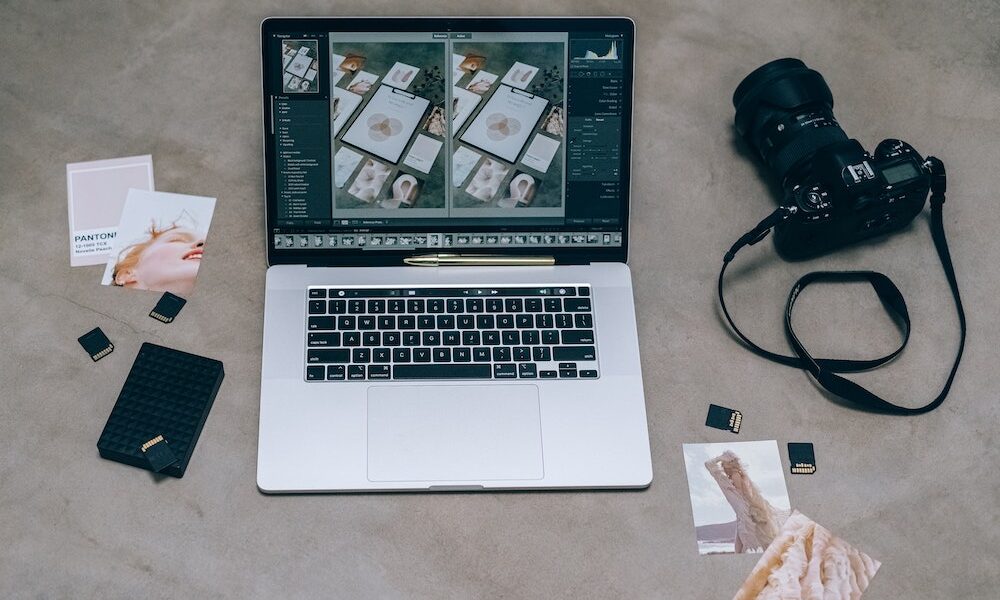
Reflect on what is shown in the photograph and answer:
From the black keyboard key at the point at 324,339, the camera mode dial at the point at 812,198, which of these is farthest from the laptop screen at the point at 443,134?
the camera mode dial at the point at 812,198

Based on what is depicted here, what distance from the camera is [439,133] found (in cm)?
122

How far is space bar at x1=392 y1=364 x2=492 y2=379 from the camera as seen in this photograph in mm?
1180

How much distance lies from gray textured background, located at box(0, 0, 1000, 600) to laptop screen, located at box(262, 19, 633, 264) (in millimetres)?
154

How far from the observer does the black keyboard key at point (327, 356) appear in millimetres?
1186

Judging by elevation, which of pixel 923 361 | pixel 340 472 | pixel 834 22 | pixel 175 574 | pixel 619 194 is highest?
pixel 834 22

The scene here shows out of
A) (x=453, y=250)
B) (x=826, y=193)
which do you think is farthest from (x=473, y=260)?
(x=826, y=193)

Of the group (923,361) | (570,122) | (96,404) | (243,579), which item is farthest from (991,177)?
(96,404)

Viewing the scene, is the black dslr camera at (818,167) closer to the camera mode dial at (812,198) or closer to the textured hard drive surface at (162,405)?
the camera mode dial at (812,198)

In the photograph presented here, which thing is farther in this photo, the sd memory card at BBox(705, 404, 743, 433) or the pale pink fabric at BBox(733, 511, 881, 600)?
the sd memory card at BBox(705, 404, 743, 433)

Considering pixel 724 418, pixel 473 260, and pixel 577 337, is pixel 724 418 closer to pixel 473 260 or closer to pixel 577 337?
pixel 577 337

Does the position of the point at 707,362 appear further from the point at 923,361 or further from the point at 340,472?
the point at 340,472

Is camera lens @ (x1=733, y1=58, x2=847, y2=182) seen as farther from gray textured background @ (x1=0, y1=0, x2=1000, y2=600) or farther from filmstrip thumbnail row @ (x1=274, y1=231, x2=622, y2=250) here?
filmstrip thumbnail row @ (x1=274, y1=231, x2=622, y2=250)

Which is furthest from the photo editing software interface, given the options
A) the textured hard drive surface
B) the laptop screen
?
the textured hard drive surface

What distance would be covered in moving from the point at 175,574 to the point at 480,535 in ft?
1.24
